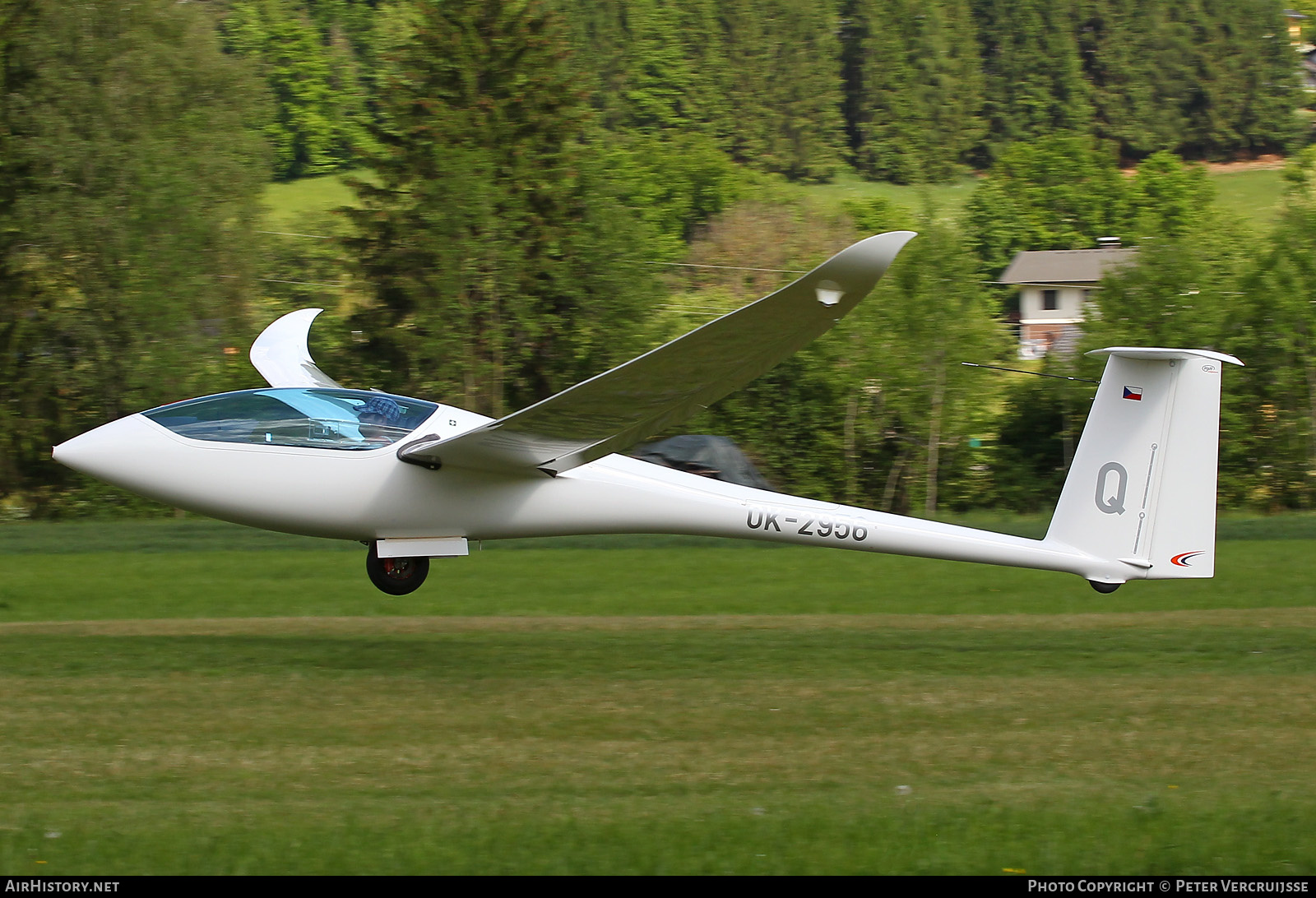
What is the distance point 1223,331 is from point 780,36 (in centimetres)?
8758

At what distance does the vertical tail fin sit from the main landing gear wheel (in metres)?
5.26

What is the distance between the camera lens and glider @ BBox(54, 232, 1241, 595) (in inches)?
375

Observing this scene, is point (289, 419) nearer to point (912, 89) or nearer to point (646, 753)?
point (646, 753)

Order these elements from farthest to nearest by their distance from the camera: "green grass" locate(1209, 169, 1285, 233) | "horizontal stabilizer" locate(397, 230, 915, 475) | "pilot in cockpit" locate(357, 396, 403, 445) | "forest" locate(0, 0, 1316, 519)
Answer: "green grass" locate(1209, 169, 1285, 233) → "forest" locate(0, 0, 1316, 519) → "pilot in cockpit" locate(357, 396, 403, 445) → "horizontal stabilizer" locate(397, 230, 915, 475)

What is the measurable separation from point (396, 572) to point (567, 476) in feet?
5.18

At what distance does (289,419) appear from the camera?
9.68 metres

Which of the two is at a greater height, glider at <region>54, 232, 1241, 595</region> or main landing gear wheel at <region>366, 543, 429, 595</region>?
glider at <region>54, 232, 1241, 595</region>

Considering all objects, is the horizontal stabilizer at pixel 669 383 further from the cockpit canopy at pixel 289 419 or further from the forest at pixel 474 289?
the forest at pixel 474 289

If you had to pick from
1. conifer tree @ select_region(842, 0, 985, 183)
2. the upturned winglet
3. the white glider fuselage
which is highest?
conifer tree @ select_region(842, 0, 985, 183)

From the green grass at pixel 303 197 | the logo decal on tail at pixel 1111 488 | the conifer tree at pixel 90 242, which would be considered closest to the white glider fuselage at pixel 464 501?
the logo decal on tail at pixel 1111 488

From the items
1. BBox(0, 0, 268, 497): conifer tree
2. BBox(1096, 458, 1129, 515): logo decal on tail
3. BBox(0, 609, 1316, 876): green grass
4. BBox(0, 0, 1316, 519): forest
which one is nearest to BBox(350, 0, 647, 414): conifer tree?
BBox(0, 0, 1316, 519): forest

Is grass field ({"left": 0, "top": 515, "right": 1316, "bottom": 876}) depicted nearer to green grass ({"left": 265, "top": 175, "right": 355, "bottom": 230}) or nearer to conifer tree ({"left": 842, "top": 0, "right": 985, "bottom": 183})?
green grass ({"left": 265, "top": 175, "right": 355, "bottom": 230})

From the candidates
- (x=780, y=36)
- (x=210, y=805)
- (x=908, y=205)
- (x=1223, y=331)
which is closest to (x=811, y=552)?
(x=210, y=805)

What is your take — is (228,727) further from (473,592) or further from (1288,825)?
(473,592)
